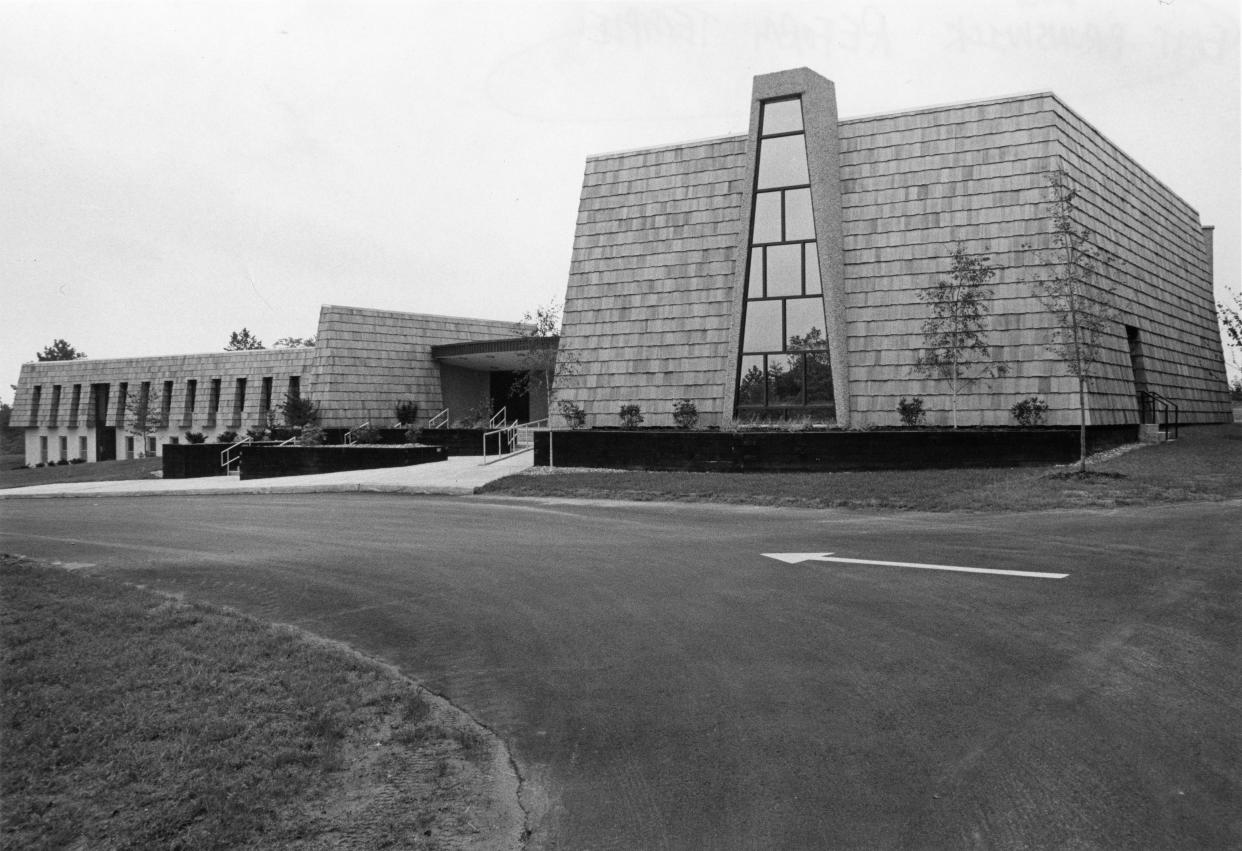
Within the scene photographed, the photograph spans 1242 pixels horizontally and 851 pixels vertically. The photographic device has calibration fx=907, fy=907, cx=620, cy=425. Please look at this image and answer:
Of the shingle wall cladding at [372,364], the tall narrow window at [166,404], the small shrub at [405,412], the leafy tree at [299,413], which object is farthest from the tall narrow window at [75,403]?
the small shrub at [405,412]

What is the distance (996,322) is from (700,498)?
9.07 meters

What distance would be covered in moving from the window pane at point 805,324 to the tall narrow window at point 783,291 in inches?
1.0

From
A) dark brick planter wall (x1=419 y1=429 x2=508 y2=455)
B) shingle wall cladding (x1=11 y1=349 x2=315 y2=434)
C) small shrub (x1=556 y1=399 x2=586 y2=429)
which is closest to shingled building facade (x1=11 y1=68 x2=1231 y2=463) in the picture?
small shrub (x1=556 y1=399 x2=586 y2=429)

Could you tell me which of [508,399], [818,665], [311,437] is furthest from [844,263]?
[508,399]

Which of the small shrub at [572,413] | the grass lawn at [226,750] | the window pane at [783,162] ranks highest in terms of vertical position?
the window pane at [783,162]

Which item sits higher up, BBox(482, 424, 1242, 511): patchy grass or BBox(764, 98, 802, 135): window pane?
BBox(764, 98, 802, 135): window pane

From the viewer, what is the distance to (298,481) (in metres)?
26.1

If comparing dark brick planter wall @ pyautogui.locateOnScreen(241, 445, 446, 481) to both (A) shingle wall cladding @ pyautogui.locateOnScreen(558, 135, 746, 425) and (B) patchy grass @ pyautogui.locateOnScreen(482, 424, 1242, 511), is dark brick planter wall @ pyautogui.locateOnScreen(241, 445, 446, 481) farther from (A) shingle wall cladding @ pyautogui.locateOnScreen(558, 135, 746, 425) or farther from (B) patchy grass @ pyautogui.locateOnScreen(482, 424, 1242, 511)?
(B) patchy grass @ pyautogui.locateOnScreen(482, 424, 1242, 511)

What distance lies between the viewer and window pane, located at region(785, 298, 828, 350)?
23016 millimetres

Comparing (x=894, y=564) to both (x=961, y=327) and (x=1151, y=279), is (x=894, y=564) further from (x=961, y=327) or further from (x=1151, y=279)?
(x=1151, y=279)

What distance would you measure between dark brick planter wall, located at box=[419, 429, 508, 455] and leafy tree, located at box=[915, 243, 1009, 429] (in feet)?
57.0

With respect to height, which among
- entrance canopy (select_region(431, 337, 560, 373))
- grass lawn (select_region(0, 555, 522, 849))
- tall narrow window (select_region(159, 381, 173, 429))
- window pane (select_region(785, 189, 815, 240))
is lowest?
grass lawn (select_region(0, 555, 522, 849))

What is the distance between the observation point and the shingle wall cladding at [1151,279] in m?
22.0

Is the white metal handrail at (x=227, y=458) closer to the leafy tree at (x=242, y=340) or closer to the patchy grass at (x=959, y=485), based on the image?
the patchy grass at (x=959, y=485)
